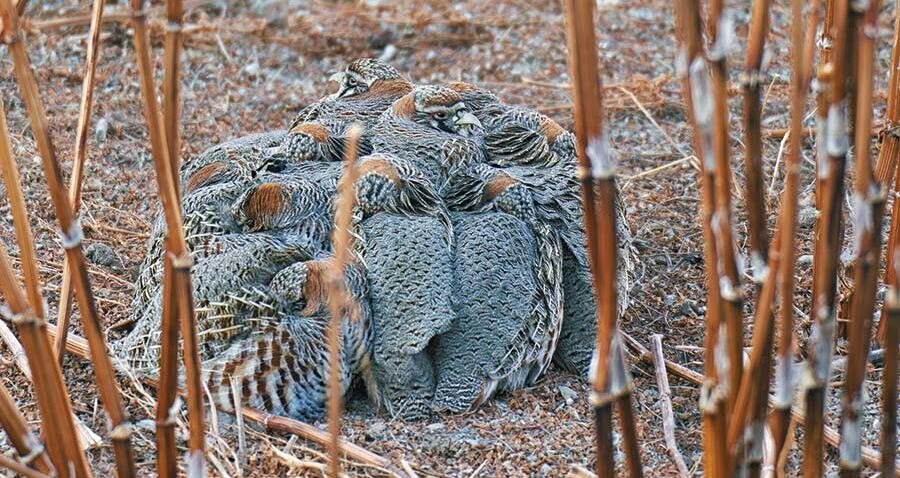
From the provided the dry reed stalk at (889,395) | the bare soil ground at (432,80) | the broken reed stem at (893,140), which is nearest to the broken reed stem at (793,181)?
the dry reed stalk at (889,395)

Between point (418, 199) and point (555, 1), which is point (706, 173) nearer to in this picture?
point (418, 199)

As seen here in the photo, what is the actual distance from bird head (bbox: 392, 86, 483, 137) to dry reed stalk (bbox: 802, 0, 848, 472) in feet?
4.64

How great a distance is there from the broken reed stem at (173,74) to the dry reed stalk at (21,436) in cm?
46

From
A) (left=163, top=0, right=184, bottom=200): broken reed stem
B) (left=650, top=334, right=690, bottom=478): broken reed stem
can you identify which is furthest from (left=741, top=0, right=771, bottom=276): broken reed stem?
(left=163, top=0, right=184, bottom=200): broken reed stem

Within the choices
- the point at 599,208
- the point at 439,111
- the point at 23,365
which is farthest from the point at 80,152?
the point at 599,208

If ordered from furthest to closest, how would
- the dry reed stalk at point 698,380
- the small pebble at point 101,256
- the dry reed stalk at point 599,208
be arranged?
the small pebble at point 101,256 → the dry reed stalk at point 698,380 → the dry reed stalk at point 599,208

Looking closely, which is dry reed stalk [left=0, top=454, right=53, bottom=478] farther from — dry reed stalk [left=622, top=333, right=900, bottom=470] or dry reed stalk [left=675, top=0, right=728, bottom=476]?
dry reed stalk [left=622, top=333, right=900, bottom=470]

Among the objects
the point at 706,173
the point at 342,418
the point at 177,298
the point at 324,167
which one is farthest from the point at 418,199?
the point at 706,173

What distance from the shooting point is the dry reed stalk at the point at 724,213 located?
4.82ft

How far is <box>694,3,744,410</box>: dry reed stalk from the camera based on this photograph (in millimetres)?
1469

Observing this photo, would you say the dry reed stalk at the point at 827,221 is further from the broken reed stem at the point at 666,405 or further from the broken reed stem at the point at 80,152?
the broken reed stem at the point at 80,152

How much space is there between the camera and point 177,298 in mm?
1759

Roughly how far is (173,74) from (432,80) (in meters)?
3.28

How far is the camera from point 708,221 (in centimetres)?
156
